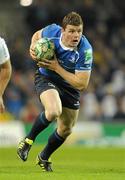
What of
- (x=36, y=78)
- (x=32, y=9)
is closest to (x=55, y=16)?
(x=32, y=9)

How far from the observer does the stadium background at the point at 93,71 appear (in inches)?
911

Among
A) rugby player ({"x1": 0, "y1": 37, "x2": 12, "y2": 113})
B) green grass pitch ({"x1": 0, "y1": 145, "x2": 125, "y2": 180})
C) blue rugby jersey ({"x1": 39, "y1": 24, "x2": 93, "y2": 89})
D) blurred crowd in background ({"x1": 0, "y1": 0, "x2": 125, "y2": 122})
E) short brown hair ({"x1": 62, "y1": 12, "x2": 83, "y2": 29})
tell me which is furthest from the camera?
blurred crowd in background ({"x1": 0, "y1": 0, "x2": 125, "y2": 122})

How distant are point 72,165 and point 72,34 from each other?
394 centimetres

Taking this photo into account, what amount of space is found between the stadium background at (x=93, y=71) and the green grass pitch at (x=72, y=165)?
31.4 inches

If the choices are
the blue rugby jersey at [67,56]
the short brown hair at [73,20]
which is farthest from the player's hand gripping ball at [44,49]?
the short brown hair at [73,20]

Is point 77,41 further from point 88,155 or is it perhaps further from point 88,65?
point 88,155

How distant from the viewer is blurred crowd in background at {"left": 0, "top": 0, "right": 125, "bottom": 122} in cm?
2416

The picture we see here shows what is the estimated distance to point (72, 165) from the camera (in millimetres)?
15258

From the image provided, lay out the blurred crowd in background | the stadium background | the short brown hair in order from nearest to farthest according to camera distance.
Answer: the short brown hair → the stadium background → the blurred crowd in background

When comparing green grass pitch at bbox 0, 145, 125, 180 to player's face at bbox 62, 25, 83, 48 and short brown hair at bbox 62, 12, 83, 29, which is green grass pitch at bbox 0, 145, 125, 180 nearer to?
player's face at bbox 62, 25, 83, 48

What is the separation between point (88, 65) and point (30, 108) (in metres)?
11.7

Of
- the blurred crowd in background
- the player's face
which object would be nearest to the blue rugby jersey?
the player's face

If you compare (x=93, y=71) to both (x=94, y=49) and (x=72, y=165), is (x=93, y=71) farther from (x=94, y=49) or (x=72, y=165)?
(x=72, y=165)

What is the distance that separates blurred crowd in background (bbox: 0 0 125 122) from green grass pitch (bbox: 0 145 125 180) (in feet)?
5.82
